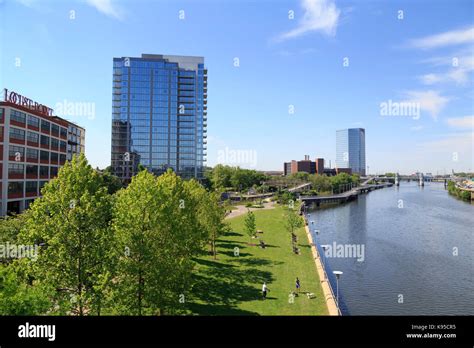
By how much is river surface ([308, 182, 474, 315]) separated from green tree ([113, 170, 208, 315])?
1060 cm

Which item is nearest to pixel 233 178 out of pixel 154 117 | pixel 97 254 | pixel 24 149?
pixel 154 117

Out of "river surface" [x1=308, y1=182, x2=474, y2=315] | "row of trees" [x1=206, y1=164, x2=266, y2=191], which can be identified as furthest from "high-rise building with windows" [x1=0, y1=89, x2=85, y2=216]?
"row of trees" [x1=206, y1=164, x2=266, y2=191]

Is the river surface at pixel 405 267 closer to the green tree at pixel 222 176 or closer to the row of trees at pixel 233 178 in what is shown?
the green tree at pixel 222 176

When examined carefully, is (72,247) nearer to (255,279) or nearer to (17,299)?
(17,299)

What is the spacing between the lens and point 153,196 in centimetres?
1155

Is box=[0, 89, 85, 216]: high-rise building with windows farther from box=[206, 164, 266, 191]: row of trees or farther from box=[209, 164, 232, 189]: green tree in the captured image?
box=[206, 164, 266, 191]: row of trees

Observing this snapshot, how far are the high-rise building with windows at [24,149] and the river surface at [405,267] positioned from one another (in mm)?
30031

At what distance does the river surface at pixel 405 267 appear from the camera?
17.7 m

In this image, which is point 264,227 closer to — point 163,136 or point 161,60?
point 163,136

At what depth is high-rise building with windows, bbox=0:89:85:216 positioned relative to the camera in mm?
32469

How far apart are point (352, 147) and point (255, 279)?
186m

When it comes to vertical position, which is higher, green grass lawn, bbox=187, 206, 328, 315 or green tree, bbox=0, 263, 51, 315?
green tree, bbox=0, 263, 51, 315

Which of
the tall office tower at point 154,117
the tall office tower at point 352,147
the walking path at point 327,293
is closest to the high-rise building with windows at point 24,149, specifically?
the walking path at point 327,293
